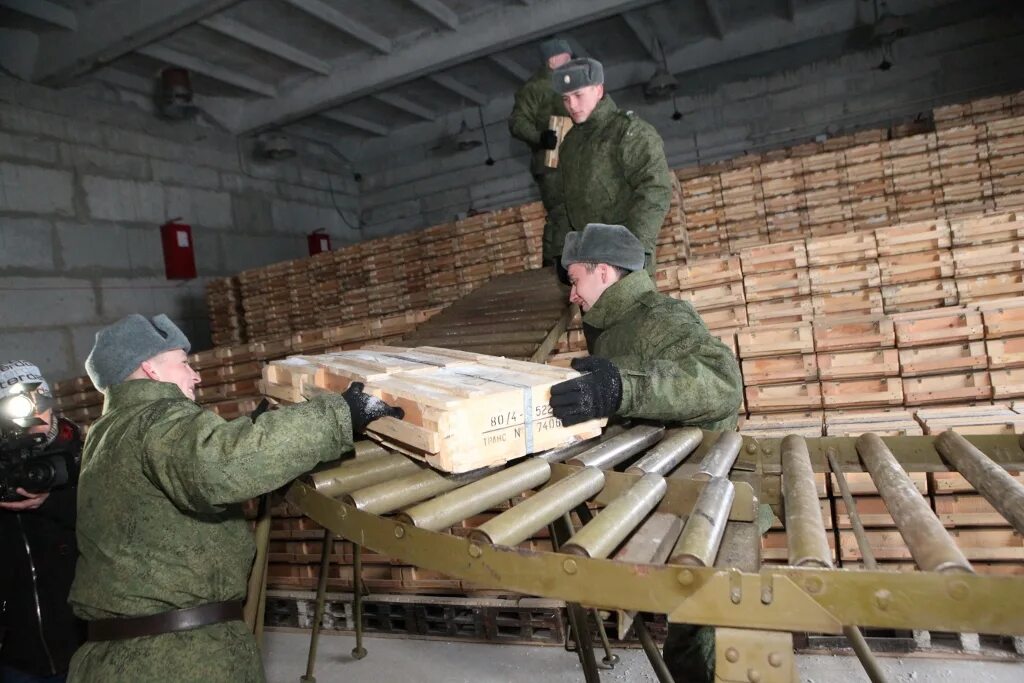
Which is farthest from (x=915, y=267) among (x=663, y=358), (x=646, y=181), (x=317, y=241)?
(x=317, y=241)

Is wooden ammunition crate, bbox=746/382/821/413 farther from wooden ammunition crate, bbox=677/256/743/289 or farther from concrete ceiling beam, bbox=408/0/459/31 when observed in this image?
concrete ceiling beam, bbox=408/0/459/31

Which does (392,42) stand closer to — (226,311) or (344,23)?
(344,23)

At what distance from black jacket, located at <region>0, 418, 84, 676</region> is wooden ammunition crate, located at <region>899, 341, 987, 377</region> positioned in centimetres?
605

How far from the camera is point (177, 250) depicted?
41.0 feet

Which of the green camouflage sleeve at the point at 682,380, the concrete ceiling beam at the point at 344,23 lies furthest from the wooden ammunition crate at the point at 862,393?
the concrete ceiling beam at the point at 344,23

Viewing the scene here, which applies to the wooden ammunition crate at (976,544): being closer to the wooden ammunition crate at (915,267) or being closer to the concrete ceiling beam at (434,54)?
the wooden ammunition crate at (915,267)

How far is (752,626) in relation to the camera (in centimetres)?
145

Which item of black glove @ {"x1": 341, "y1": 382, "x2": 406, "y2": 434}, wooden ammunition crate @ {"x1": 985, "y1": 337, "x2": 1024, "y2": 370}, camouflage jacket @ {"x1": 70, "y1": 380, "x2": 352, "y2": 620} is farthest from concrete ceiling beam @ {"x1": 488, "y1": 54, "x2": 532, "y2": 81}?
black glove @ {"x1": 341, "y1": 382, "x2": 406, "y2": 434}

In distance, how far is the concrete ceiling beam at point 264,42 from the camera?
34.9 feet

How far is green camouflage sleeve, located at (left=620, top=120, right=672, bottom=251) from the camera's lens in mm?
4805

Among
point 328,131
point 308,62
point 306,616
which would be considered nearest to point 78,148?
point 308,62

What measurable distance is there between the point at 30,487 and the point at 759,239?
357 inches

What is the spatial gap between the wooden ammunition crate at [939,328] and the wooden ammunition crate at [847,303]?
0.60 metres

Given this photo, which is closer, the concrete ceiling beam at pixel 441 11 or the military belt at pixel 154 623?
the military belt at pixel 154 623
